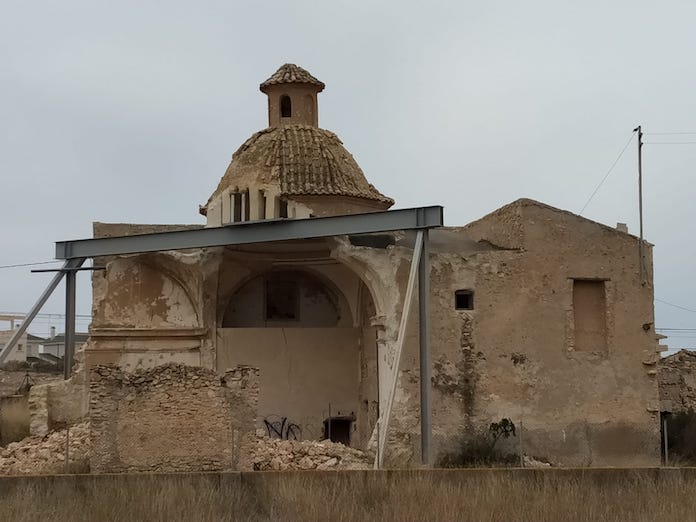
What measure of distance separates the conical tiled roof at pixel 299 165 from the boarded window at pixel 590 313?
530cm

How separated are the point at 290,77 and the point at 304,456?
1018 cm

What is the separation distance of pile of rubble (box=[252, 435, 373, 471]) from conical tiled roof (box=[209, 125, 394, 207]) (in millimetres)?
6098

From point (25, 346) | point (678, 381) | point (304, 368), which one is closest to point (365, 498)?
point (304, 368)

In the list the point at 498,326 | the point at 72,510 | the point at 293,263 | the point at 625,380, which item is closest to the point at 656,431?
the point at 625,380

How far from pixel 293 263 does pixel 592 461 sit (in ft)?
26.2

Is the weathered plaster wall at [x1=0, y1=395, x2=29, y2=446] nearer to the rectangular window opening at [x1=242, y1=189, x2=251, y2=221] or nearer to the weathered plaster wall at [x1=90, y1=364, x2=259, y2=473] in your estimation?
the weathered plaster wall at [x1=90, y1=364, x2=259, y2=473]

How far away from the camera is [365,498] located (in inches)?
530

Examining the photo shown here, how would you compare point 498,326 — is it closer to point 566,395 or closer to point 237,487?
point 566,395

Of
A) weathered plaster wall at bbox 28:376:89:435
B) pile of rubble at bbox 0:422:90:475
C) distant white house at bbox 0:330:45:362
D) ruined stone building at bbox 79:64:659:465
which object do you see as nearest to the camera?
pile of rubble at bbox 0:422:90:475

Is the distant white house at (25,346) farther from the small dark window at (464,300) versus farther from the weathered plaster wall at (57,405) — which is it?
the small dark window at (464,300)

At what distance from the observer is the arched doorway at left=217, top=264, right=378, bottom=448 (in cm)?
2369

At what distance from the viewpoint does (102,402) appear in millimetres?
17125

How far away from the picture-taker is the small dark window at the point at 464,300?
20.4m

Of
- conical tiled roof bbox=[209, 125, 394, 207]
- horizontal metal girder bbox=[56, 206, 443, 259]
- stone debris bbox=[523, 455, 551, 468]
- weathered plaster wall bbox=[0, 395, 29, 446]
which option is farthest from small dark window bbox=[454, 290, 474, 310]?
weathered plaster wall bbox=[0, 395, 29, 446]
